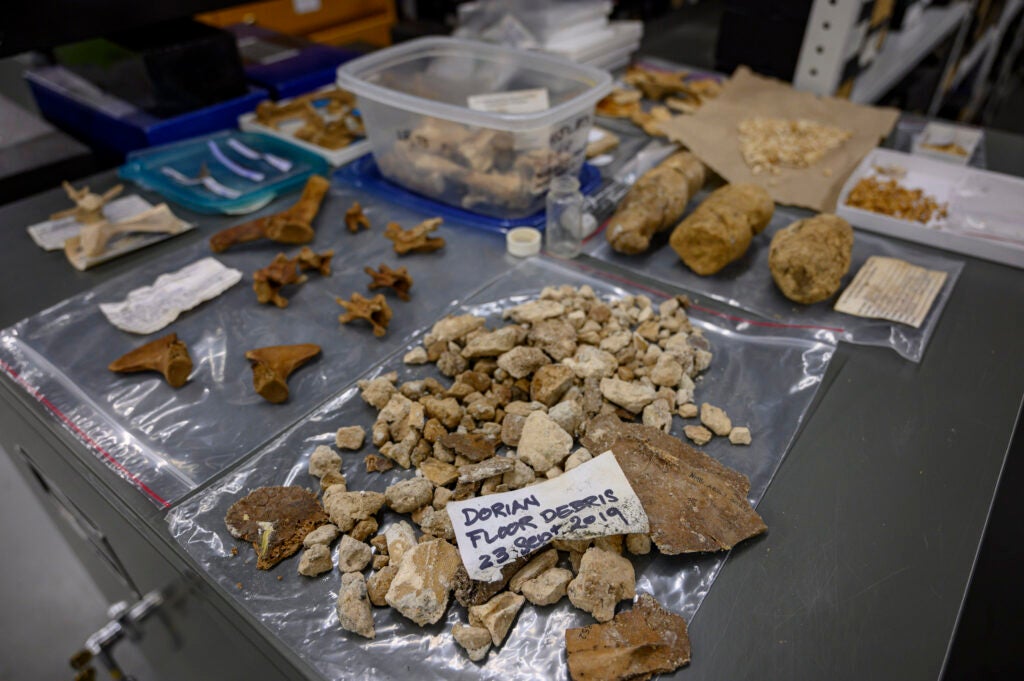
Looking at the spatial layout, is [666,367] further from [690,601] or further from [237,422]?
[237,422]

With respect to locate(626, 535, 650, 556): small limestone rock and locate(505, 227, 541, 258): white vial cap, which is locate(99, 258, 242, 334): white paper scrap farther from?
locate(626, 535, 650, 556): small limestone rock

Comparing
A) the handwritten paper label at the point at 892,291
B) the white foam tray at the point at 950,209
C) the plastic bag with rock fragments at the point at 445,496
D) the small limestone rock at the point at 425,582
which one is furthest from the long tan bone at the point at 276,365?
the white foam tray at the point at 950,209

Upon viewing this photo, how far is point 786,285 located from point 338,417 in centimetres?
84

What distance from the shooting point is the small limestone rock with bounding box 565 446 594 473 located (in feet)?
2.91

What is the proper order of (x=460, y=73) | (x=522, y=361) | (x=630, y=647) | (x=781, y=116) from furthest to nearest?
(x=781, y=116), (x=460, y=73), (x=522, y=361), (x=630, y=647)

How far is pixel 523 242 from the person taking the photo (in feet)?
4.46

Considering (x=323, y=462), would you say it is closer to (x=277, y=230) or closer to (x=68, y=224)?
(x=277, y=230)

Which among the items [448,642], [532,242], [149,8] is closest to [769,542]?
[448,642]

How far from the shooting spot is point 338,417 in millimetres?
1014

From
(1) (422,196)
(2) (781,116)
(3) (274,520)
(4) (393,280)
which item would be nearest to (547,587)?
(3) (274,520)

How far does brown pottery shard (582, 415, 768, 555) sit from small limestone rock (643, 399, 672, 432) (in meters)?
0.02

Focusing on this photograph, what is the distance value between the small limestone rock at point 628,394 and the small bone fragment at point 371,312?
42 cm

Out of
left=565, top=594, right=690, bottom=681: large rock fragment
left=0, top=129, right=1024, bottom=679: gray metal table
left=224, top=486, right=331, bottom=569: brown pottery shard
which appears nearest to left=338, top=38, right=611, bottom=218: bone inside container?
left=0, top=129, right=1024, bottom=679: gray metal table

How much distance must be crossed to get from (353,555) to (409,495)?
0.10m
